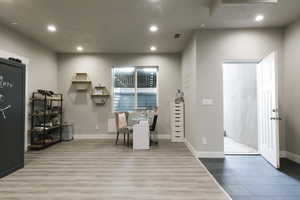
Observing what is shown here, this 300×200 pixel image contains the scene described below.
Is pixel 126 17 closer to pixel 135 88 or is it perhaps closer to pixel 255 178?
pixel 135 88

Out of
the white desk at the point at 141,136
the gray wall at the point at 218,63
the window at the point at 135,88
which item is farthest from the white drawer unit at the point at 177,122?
the gray wall at the point at 218,63

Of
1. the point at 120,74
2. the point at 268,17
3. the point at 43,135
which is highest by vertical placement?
the point at 268,17

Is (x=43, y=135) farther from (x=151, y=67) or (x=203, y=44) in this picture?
(x=203, y=44)

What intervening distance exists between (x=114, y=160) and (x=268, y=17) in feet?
13.1

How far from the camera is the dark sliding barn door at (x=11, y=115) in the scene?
10.1 ft

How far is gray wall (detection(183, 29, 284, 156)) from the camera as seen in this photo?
427 cm

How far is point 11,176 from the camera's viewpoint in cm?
313

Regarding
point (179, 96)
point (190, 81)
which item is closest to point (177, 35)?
point (190, 81)

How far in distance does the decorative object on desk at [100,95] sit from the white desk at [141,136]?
204 centimetres

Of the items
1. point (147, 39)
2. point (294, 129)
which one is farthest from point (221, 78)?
point (147, 39)

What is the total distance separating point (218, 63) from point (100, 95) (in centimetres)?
388

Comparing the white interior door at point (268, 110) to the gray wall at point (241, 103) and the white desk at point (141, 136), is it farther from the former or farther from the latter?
the white desk at point (141, 136)

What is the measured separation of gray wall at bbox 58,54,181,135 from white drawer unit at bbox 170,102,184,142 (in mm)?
625

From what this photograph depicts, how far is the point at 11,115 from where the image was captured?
3.24m
